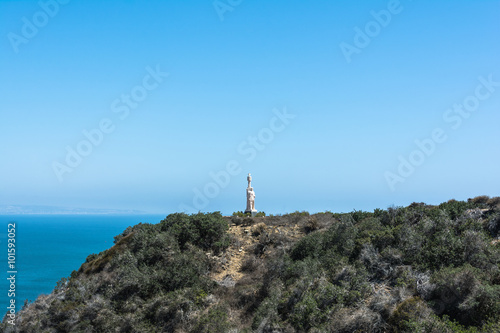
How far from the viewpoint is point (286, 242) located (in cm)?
2342

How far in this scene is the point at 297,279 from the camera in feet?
60.3

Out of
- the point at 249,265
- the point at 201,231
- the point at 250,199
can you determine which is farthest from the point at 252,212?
the point at 249,265

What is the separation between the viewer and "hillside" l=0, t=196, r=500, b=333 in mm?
14102

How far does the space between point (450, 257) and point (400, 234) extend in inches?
108

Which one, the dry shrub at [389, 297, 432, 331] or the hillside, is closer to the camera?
the dry shrub at [389, 297, 432, 331]

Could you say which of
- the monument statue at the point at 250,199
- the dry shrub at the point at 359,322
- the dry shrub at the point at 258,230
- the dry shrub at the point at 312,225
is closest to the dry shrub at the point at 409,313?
the dry shrub at the point at 359,322

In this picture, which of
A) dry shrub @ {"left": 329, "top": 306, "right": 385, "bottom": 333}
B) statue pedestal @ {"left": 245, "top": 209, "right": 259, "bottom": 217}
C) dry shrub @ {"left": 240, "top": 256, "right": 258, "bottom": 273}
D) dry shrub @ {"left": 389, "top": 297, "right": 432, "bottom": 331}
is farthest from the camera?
statue pedestal @ {"left": 245, "top": 209, "right": 259, "bottom": 217}

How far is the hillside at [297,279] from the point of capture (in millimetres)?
14102

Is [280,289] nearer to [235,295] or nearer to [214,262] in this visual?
[235,295]

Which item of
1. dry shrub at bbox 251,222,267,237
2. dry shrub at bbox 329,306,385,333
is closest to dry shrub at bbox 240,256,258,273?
dry shrub at bbox 251,222,267,237

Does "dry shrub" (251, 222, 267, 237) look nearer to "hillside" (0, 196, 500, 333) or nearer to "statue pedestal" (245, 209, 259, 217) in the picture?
"hillside" (0, 196, 500, 333)

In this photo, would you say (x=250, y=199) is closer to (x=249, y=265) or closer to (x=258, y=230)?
(x=258, y=230)

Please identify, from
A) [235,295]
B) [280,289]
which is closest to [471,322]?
[280,289]

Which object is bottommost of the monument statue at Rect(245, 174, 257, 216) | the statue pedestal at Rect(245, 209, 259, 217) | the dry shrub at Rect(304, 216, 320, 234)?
the dry shrub at Rect(304, 216, 320, 234)
